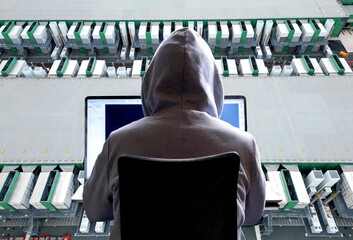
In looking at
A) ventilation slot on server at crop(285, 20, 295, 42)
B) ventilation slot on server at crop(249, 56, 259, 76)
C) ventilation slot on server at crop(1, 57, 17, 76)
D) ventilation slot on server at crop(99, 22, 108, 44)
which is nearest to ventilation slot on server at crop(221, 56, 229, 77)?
ventilation slot on server at crop(249, 56, 259, 76)

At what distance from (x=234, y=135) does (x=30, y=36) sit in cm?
1221

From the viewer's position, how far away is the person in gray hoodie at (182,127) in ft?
4.72

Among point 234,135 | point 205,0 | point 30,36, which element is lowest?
point 234,135

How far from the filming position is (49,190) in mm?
6176

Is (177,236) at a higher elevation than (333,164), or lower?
lower

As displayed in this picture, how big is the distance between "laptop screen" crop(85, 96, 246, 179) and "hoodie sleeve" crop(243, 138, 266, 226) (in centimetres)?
114

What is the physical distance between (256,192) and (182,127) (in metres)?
0.84

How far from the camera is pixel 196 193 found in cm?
115

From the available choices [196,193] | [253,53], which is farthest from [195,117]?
[253,53]

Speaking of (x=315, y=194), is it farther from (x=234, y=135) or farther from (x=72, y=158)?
(x=72, y=158)

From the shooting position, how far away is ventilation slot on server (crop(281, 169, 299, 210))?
18.8 feet

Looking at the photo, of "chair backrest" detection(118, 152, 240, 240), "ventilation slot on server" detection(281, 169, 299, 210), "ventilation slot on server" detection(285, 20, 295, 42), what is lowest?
"chair backrest" detection(118, 152, 240, 240)

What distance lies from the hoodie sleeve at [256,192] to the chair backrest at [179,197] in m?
0.57

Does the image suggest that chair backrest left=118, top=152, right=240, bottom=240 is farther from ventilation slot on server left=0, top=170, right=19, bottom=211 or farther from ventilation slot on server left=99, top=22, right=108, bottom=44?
ventilation slot on server left=99, top=22, right=108, bottom=44
